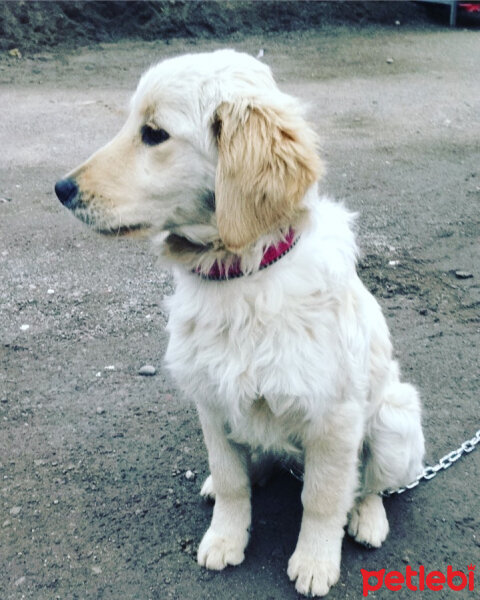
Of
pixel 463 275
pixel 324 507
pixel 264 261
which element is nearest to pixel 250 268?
pixel 264 261

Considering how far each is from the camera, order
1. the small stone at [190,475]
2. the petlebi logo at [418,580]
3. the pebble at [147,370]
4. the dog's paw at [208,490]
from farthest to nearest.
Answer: the pebble at [147,370], the small stone at [190,475], the dog's paw at [208,490], the petlebi logo at [418,580]

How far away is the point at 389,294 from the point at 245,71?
7.73ft

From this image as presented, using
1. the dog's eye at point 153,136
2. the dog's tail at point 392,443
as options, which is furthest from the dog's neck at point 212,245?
the dog's tail at point 392,443

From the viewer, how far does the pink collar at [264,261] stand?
2.47 metres

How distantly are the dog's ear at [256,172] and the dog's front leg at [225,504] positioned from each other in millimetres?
814

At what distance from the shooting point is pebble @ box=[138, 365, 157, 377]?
3885 millimetres

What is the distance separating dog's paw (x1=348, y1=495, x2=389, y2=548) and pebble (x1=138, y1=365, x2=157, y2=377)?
135 centimetres

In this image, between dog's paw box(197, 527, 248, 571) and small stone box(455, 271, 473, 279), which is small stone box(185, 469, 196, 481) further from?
small stone box(455, 271, 473, 279)

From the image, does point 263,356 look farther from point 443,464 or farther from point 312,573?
point 443,464

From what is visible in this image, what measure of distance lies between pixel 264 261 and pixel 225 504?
1.00m

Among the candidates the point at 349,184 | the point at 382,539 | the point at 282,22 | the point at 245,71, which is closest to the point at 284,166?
the point at 245,71

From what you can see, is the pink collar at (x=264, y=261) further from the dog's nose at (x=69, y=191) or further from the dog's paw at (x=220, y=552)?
the dog's paw at (x=220, y=552)

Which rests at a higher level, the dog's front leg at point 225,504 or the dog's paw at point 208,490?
the dog's front leg at point 225,504

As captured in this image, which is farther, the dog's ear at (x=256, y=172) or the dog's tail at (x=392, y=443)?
the dog's tail at (x=392, y=443)
